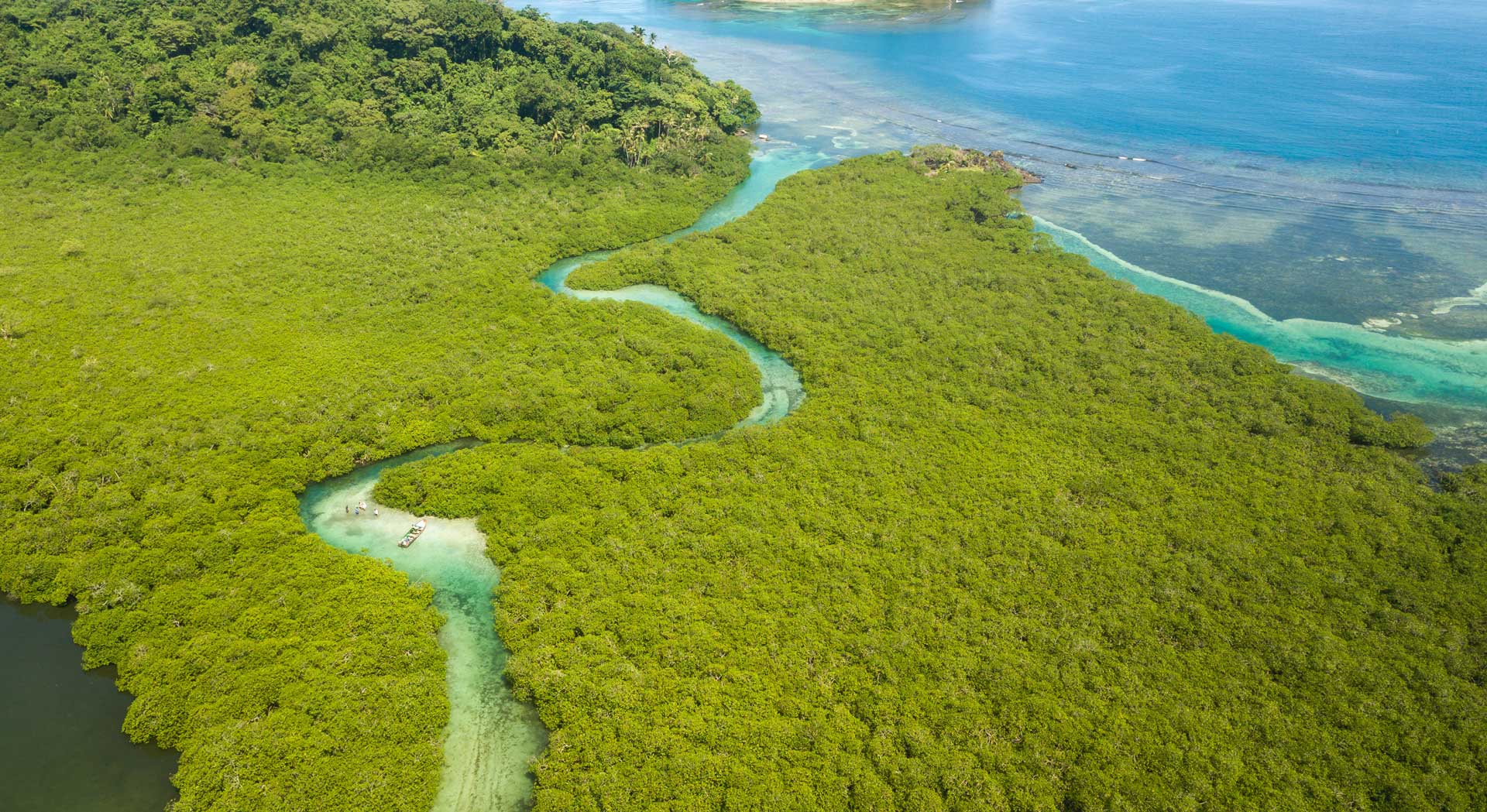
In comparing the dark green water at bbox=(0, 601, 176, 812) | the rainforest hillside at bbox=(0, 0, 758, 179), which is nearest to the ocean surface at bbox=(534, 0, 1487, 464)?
the rainforest hillside at bbox=(0, 0, 758, 179)

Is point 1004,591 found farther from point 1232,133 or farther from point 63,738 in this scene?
point 1232,133

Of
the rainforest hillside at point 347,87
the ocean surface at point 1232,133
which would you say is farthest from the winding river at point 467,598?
the ocean surface at point 1232,133

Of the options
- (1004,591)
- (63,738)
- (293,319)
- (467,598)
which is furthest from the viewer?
(293,319)

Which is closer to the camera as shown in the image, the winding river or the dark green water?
the dark green water

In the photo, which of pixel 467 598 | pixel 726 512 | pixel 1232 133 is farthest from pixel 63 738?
pixel 1232 133

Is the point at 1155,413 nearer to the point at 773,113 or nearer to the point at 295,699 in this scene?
the point at 295,699

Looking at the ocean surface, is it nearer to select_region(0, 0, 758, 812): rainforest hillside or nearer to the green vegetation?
the green vegetation
